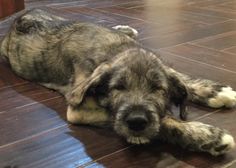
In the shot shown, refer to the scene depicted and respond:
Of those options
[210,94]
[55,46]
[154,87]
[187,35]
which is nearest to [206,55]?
[187,35]

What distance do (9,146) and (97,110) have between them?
399mm

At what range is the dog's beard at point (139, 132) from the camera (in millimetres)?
1689

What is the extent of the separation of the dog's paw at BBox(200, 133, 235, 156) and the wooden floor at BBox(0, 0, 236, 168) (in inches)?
1.0

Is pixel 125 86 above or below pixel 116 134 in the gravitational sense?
above

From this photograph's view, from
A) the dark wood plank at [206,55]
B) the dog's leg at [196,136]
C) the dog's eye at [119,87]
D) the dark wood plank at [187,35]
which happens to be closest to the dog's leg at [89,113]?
the dog's eye at [119,87]

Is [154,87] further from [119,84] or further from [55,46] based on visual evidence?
[55,46]

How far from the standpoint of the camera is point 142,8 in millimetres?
4699

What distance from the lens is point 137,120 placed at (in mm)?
1652

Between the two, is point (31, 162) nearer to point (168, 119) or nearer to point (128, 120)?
point (128, 120)

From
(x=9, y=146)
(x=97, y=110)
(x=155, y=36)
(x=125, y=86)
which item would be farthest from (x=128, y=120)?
(x=155, y=36)

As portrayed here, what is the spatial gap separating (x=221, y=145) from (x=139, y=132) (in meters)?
0.31

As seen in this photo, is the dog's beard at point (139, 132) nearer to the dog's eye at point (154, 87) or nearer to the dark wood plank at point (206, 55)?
the dog's eye at point (154, 87)

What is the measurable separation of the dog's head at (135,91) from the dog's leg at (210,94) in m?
0.23

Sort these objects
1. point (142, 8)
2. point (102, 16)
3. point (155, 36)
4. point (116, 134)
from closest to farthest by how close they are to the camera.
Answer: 1. point (116, 134)
2. point (155, 36)
3. point (102, 16)
4. point (142, 8)
